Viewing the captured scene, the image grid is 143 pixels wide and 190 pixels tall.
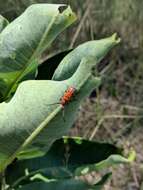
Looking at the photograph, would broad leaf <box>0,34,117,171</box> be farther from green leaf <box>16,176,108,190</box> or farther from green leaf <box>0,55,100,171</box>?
green leaf <box>16,176,108,190</box>

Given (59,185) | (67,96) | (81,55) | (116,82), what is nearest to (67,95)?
(67,96)

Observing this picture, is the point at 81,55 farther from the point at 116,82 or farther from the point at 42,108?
the point at 116,82

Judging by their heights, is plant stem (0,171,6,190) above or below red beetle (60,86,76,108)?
below

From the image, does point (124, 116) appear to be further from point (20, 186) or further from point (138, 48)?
point (20, 186)

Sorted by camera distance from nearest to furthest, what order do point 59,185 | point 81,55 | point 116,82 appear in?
point 81,55
point 59,185
point 116,82

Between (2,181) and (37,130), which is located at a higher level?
(37,130)

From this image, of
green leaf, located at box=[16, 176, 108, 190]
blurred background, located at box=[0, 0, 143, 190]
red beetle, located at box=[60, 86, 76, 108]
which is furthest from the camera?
blurred background, located at box=[0, 0, 143, 190]

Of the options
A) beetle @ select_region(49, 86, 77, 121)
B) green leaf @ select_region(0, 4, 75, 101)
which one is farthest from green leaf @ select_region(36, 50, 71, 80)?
beetle @ select_region(49, 86, 77, 121)

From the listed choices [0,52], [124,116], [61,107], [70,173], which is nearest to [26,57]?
[0,52]
